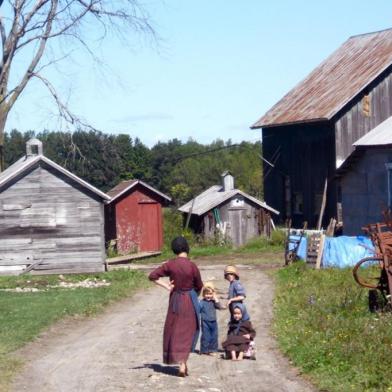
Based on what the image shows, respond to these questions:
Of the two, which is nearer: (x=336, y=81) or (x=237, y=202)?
(x=336, y=81)

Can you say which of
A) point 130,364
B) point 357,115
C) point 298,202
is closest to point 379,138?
point 357,115

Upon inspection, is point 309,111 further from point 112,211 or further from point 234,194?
point 112,211

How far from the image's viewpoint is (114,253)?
43719 millimetres

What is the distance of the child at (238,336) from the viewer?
1315 cm

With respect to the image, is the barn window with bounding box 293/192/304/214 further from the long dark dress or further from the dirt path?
the long dark dress

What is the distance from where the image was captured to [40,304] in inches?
840

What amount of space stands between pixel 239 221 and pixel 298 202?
2803 millimetres

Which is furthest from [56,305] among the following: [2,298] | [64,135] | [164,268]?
[64,135]

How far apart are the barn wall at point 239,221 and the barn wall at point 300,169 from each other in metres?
2.01

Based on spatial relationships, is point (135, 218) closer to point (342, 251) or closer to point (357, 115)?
point (357, 115)

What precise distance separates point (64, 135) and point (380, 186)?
10.4 m

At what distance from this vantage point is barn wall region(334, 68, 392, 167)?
130 feet

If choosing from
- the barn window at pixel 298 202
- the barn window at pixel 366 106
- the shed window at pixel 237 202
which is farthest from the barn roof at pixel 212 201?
the barn window at pixel 366 106

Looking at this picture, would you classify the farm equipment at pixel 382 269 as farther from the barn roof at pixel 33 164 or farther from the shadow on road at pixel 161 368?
the barn roof at pixel 33 164
